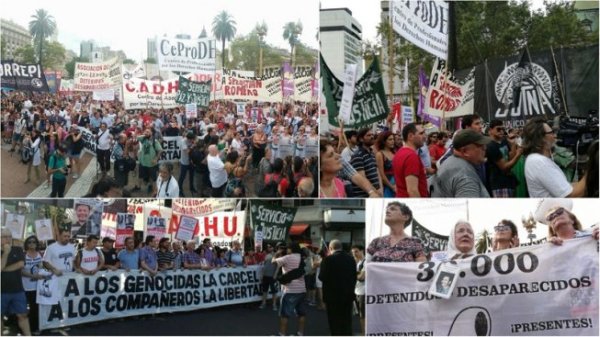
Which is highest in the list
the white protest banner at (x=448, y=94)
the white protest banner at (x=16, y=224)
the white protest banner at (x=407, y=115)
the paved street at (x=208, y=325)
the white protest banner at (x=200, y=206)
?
the white protest banner at (x=448, y=94)

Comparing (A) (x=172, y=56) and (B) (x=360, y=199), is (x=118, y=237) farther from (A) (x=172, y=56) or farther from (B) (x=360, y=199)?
(B) (x=360, y=199)

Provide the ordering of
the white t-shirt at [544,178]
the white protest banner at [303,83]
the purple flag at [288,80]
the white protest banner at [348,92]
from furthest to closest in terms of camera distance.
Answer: the purple flag at [288,80] < the white protest banner at [303,83] < the white protest banner at [348,92] < the white t-shirt at [544,178]

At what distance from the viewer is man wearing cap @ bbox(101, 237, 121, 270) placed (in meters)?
5.20

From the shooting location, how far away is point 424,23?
520cm

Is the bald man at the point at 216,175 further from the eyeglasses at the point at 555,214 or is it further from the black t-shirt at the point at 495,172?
the eyeglasses at the point at 555,214

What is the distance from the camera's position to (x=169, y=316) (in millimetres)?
5289

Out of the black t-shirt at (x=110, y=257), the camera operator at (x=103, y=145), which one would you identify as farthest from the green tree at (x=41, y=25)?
the black t-shirt at (x=110, y=257)

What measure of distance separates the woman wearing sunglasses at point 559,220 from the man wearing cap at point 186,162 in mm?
2767

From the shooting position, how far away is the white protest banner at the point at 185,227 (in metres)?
5.18

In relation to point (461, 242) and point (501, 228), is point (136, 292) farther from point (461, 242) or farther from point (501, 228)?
point (501, 228)

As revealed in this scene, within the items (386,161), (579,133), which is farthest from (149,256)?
(579,133)

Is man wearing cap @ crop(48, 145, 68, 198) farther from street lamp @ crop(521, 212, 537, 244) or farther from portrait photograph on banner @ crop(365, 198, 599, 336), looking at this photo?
street lamp @ crop(521, 212, 537, 244)

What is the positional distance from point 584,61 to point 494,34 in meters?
0.72

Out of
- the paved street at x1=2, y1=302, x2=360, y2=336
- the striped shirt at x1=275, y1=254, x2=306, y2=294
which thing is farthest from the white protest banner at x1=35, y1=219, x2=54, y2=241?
the striped shirt at x1=275, y1=254, x2=306, y2=294
